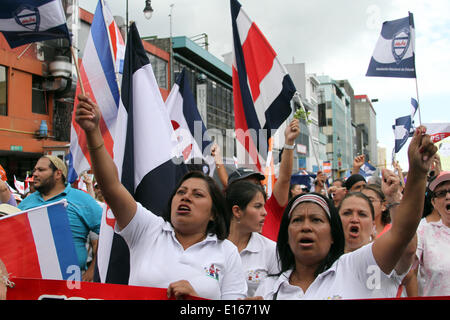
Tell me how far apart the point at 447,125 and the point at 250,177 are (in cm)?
444

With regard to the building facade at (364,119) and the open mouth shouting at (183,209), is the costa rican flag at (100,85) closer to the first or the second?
the open mouth shouting at (183,209)

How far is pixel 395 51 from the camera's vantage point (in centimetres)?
568

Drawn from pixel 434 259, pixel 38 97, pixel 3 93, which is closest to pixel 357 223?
pixel 434 259

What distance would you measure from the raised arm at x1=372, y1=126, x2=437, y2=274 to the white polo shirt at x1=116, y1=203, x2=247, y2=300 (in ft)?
2.66

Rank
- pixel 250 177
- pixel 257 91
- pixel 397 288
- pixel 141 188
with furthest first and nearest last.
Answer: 1. pixel 257 91
2. pixel 250 177
3. pixel 141 188
4. pixel 397 288

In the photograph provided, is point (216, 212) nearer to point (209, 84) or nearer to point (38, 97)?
point (38, 97)

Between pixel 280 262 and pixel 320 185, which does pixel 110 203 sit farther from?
pixel 320 185

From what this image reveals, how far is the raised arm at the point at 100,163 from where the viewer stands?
2383mm

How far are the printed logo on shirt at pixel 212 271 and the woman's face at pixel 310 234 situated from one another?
42 cm

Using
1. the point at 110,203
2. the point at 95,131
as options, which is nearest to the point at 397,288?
the point at 110,203

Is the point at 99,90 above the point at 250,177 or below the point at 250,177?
above

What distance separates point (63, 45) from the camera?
70.6 feet

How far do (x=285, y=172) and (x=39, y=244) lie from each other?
1889mm
